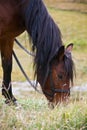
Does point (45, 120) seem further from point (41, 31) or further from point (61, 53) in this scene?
point (41, 31)

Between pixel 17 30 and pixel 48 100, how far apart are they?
3.45 feet

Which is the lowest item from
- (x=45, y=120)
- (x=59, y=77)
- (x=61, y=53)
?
(x=45, y=120)

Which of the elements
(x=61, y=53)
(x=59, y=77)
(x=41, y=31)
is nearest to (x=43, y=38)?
(x=41, y=31)

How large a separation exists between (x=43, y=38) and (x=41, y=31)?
0.32 feet

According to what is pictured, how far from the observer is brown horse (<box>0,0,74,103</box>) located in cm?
544

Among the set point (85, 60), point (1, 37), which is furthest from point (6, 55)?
point (85, 60)

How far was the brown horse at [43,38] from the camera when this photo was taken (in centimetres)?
544

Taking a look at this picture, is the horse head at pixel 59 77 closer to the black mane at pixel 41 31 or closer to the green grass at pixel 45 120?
the black mane at pixel 41 31

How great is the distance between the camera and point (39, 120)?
12.3 ft

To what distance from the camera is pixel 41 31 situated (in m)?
5.50

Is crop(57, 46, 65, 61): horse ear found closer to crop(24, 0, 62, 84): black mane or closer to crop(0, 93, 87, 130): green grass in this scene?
crop(24, 0, 62, 84): black mane

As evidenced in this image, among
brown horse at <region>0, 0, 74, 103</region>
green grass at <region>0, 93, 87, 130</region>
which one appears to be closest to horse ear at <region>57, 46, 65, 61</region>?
brown horse at <region>0, 0, 74, 103</region>

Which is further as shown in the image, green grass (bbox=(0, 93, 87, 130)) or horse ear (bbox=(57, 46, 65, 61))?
horse ear (bbox=(57, 46, 65, 61))

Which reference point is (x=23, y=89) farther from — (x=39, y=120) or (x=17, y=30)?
(x=39, y=120)
